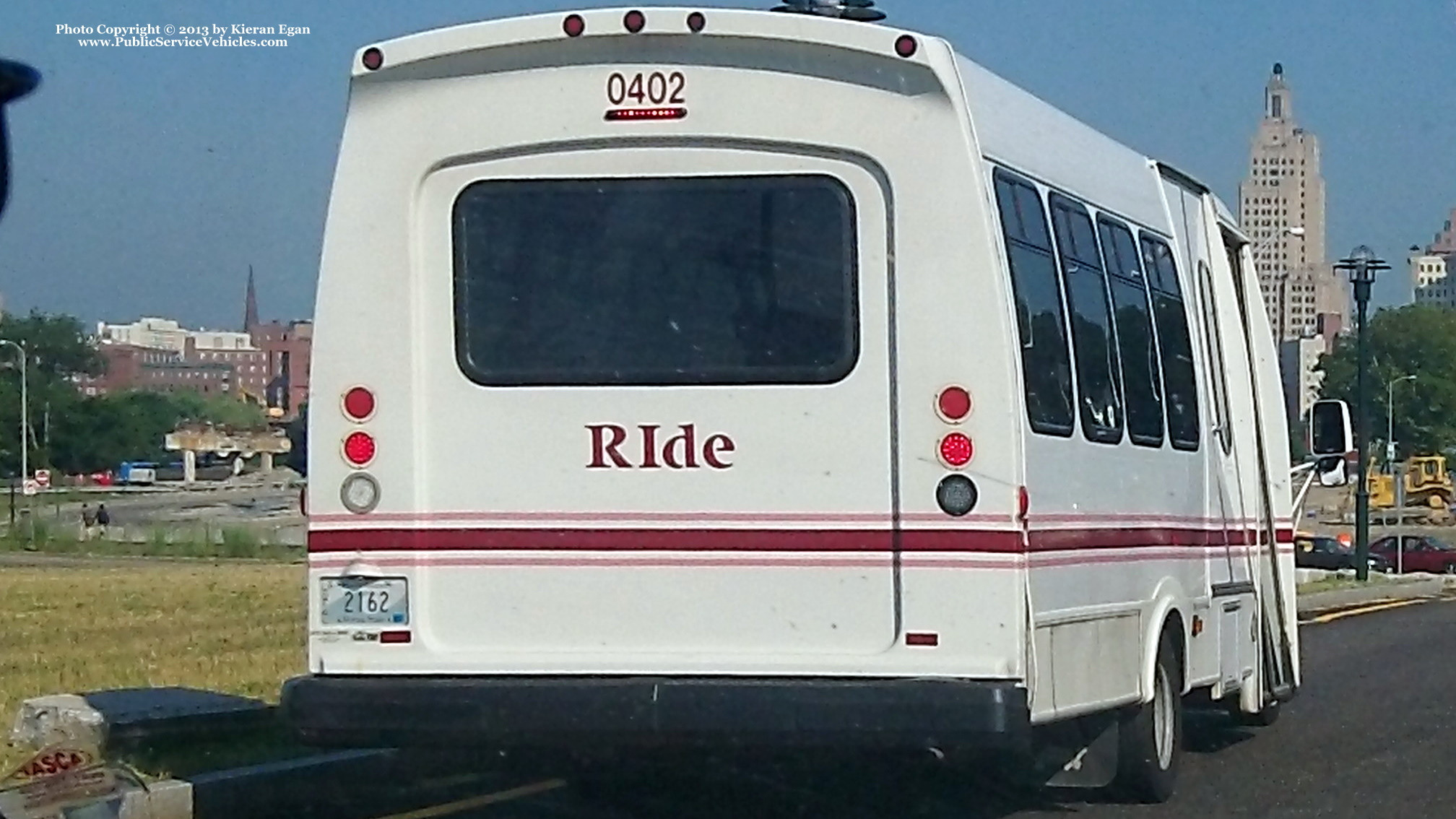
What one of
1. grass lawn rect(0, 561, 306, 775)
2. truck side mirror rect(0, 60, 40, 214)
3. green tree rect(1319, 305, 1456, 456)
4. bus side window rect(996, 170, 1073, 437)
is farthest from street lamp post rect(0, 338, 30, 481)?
truck side mirror rect(0, 60, 40, 214)

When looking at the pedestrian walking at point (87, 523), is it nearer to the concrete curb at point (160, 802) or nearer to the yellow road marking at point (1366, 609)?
the yellow road marking at point (1366, 609)

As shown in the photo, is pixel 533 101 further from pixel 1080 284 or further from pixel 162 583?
pixel 162 583

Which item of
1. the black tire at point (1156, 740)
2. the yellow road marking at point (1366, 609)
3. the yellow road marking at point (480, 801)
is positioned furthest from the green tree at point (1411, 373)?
the yellow road marking at point (480, 801)

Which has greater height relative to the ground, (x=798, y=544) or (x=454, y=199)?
(x=454, y=199)

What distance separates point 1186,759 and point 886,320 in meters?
5.30

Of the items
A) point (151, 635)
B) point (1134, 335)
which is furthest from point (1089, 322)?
point (151, 635)

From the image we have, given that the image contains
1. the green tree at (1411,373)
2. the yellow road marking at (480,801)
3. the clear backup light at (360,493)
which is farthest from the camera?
the green tree at (1411,373)

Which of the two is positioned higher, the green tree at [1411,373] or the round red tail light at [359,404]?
the green tree at [1411,373]

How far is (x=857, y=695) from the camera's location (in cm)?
846

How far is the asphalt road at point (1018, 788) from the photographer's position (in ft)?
35.2

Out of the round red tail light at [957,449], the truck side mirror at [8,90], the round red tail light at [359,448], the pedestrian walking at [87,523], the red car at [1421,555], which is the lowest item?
the red car at [1421,555]

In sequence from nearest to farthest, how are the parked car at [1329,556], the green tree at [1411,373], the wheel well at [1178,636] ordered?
the wheel well at [1178,636] → the parked car at [1329,556] → the green tree at [1411,373]

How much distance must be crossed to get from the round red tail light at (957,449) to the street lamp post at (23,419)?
71473mm

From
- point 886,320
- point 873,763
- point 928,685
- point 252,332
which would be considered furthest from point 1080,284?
point 252,332
